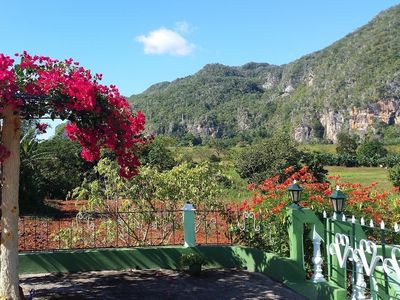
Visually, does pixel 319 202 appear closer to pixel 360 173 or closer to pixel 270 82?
pixel 360 173

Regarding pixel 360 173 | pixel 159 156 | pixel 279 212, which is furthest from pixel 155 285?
pixel 360 173

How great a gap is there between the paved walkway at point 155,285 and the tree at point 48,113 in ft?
4.99

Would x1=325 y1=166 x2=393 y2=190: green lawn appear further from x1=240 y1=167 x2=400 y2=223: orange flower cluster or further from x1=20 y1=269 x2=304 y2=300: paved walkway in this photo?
x1=20 y1=269 x2=304 y2=300: paved walkway

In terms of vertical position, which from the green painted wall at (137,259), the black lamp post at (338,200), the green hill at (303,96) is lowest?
the green painted wall at (137,259)

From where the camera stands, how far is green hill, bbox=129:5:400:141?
11400 cm

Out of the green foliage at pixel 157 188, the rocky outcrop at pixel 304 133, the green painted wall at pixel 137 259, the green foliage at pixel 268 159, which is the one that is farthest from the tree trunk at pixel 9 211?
the rocky outcrop at pixel 304 133

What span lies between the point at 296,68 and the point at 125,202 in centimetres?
14795

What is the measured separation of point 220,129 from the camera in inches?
5586

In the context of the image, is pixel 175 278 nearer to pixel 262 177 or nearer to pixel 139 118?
pixel 139 118

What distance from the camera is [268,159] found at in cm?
3422

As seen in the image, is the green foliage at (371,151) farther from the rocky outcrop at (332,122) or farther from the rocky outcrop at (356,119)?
the rocky outcrop at (332,122)

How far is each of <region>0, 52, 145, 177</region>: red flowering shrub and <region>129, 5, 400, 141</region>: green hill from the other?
111 meters

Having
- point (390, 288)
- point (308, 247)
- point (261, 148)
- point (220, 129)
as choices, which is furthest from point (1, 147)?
point (220, 129)

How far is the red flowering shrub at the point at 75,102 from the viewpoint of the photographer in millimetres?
5251
